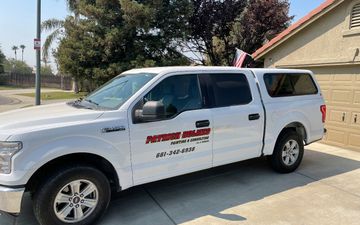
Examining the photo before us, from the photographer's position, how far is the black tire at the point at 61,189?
3.43 m

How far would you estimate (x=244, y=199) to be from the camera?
4672 mm

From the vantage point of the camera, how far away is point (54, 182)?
3.46 meters

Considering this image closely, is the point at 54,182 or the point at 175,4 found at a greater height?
the point at 175,4

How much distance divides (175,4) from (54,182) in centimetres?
1265

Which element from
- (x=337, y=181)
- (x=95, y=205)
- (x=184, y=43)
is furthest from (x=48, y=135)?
(x=184, y=43)

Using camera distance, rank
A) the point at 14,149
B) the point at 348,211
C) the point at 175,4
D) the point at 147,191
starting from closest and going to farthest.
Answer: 1. the point at 14,149
2. the point at 348,211
3. the point at 147,191
4. the point at 175,4

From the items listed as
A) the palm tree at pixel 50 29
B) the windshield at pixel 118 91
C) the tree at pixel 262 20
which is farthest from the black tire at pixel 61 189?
the palm tree at pixel 50 29

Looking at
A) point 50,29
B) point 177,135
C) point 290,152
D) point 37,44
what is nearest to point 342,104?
point 290,152

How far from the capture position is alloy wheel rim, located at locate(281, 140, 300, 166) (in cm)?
573

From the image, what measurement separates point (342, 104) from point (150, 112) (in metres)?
6.22

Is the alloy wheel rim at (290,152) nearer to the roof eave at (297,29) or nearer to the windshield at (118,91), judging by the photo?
the windshield at (118,91)

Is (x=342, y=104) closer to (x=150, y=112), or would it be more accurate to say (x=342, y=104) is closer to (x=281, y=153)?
(x=281, y=153)

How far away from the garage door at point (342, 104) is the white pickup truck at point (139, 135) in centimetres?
277

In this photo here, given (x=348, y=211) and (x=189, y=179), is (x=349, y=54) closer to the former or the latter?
(x=348, y=211)
